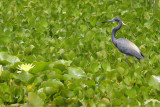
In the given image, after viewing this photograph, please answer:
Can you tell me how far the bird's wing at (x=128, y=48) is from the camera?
445 centimetres

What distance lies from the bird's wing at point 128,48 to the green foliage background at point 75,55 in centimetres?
10

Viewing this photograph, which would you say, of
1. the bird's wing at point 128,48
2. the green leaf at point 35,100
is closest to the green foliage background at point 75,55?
the green leaf at point 35,100

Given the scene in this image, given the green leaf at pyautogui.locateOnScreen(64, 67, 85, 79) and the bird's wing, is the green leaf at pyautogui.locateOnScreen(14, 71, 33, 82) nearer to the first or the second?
the green leaf at pyautogui.locateOnScreen(64, 67, 85, 79)

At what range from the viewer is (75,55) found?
4527 millimetres

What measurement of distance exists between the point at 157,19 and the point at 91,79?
9.38ft

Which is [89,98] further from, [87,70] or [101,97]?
[87,70]

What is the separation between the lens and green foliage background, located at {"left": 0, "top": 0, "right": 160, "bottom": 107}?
3.19 m

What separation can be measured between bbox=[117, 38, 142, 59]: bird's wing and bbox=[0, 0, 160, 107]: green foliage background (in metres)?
0.10

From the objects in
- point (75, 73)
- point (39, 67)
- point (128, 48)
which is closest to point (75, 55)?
point (128, 48)

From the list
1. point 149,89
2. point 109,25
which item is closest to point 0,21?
point 109,25

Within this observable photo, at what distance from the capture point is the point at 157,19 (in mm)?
6125

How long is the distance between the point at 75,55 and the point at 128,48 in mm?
623

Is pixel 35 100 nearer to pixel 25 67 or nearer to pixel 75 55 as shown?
pixel 25 67

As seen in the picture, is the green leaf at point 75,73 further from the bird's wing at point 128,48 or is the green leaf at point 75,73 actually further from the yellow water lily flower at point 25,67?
the bird's wing at point 128,48
